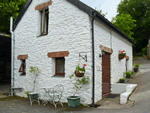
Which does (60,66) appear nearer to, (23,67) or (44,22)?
(44,22)

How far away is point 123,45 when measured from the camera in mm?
11836

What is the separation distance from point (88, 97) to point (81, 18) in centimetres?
345

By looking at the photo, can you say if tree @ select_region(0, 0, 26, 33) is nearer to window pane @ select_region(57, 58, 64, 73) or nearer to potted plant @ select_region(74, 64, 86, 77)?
window pane @ select_region(57, 58, 64, 73)

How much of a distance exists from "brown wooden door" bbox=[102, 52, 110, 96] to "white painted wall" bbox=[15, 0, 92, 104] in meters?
1.50

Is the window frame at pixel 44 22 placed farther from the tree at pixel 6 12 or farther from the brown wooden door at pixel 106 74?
the tree at pixel 6 12

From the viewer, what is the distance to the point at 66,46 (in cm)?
778

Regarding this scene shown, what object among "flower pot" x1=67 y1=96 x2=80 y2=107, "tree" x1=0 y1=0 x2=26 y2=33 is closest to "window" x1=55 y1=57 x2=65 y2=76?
"flower pot" x1=67 y1=96 x2=80 y2=107

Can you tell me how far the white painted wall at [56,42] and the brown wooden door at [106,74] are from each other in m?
1.50

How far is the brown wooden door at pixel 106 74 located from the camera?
8.26 meters

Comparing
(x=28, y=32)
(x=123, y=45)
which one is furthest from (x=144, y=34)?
(x=28, y=32)

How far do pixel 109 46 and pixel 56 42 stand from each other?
2955mm

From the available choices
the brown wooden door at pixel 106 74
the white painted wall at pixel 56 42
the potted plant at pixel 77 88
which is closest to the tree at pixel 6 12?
the white painted wall at pixel 56 42

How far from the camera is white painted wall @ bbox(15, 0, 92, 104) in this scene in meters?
7.23

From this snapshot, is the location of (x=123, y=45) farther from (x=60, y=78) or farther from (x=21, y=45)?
(x=21, y=45)
